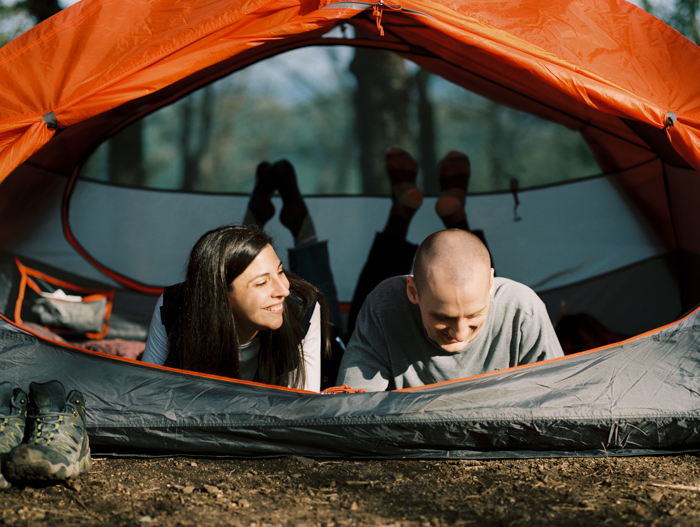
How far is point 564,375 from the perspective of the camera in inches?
54.4

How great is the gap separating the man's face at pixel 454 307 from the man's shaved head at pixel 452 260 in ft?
0.04

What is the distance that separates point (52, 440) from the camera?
4.03ft

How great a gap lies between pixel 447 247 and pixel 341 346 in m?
0.80

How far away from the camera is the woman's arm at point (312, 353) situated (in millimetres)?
Answer: 1743

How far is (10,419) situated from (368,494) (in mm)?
784

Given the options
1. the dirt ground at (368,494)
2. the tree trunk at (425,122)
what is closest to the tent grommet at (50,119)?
the dirt ground at (368,494)

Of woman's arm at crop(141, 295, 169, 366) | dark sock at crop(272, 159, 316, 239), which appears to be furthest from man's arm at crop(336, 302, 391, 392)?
dark sock at crop(272, 159, 316, 239)

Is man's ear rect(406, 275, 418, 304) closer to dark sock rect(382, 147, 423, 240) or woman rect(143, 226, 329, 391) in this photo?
woman rect(143, 226, 329, 391)

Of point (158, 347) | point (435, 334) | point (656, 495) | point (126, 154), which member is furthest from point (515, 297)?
point (126, 154)

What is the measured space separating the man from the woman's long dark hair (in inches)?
9.6

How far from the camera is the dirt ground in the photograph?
1.08 metres

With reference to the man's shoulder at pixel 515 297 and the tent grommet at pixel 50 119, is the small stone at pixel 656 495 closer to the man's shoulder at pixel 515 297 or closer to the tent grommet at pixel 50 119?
the man's shoulder at pixel 515 297

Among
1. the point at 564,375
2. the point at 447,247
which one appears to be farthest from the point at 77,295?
the point at 564,375

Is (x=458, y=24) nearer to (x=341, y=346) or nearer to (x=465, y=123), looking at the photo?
(x=341, y=346)
